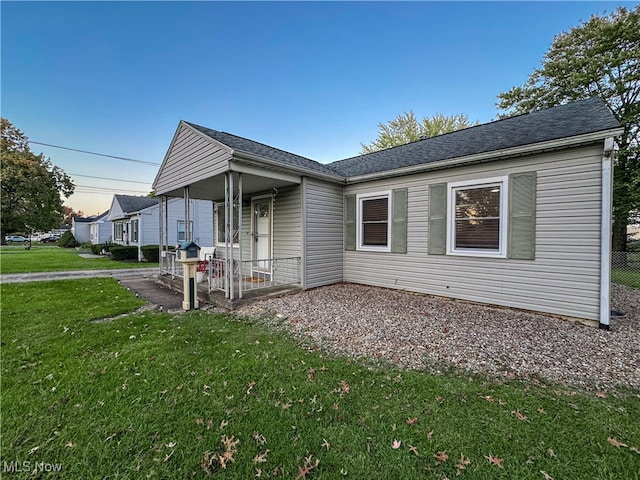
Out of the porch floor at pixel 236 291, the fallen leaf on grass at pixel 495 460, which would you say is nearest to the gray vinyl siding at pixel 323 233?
the porch floor at pixel 236 291

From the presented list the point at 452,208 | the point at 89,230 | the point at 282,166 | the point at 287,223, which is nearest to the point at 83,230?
the point at 89,230

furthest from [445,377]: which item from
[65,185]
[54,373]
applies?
[65,185]

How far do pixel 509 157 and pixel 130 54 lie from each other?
13006 mm

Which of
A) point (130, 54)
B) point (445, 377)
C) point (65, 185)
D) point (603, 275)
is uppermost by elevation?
point (130, 54)

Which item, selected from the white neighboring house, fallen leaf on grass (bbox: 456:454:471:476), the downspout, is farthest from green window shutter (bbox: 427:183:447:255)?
the white neighboring house

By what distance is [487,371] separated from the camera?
10.1ft

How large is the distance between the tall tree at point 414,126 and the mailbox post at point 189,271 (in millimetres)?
22070

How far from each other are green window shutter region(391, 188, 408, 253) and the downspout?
3480 millimetres

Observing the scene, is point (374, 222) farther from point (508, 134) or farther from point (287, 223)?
point (508, 134)

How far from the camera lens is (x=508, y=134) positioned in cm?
595

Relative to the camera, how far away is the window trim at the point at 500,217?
5363mm

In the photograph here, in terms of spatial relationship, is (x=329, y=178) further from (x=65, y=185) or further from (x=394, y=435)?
(x=65, y=185)

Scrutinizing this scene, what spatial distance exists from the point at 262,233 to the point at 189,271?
3235 millimetres

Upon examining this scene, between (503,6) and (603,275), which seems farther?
(503,6)
